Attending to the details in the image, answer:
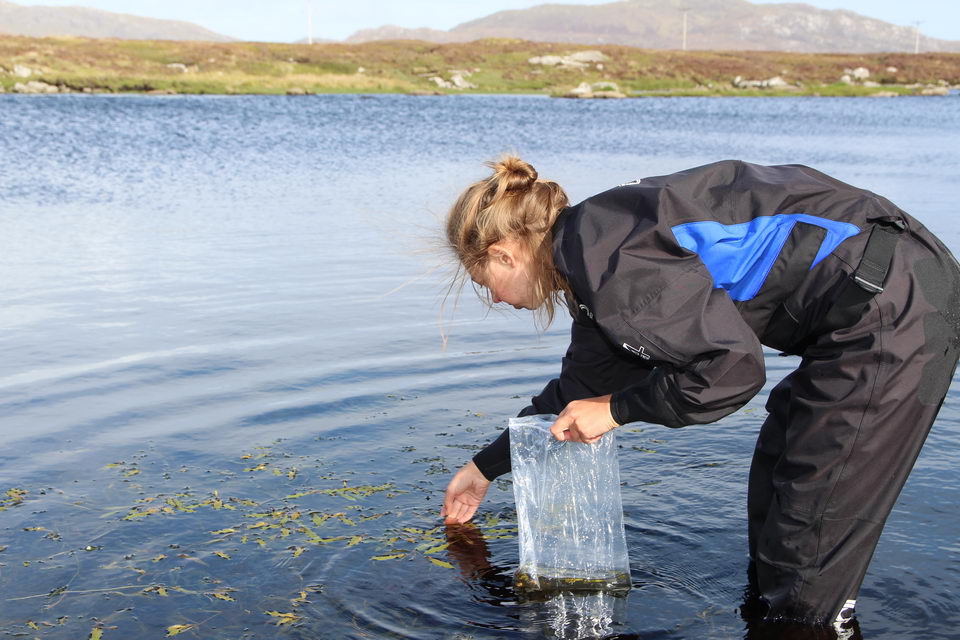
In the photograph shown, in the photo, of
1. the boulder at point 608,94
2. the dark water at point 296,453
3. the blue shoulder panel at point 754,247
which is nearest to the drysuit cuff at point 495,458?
the dark water at point 296,453

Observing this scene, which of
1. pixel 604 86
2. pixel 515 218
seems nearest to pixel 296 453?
pixel 515 218

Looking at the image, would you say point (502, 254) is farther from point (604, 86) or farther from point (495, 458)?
point (604, 86)

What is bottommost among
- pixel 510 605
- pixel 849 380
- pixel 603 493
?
pixel 510 605

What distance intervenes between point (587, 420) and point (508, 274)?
590 millimetres

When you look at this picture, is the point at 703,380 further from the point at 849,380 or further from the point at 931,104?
the point at 931,104

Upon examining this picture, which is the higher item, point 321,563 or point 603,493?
point 603,493

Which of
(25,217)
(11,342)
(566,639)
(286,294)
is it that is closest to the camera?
(566,639)

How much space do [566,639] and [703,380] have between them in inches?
57.1

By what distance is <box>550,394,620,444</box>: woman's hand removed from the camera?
336 cm

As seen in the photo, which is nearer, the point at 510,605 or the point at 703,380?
the point at 703,380

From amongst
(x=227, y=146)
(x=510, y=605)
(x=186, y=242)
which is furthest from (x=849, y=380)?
(x=227, y=146)

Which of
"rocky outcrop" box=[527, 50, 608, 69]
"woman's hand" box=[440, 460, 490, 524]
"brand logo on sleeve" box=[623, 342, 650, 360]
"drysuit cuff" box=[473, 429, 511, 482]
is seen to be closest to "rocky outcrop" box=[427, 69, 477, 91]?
"rocky outcrop" box=[527, 50, 608, 69]

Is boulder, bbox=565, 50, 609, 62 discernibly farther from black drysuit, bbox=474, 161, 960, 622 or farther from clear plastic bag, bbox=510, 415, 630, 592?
black drysuit, bbox=474, 161, 960, 622

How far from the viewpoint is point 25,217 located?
14438 millimetres
